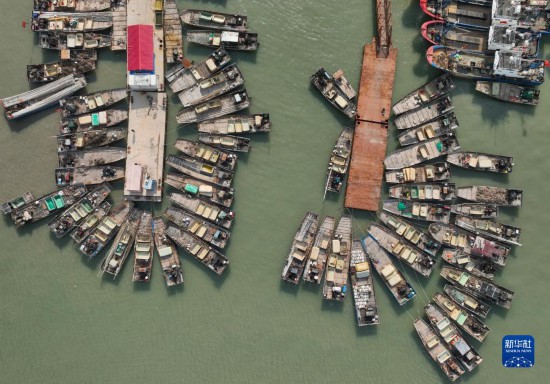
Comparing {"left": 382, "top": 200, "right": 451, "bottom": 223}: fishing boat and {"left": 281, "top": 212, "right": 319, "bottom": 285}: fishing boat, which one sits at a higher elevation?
{"left": 382, "top": 200, "right": 451, "bottom": 223}: fishing boat

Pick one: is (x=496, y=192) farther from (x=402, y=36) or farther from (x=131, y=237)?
(x=131, y=237)

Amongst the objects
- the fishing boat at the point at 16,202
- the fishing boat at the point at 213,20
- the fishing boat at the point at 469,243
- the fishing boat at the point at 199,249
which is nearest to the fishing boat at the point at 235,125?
the fishing boat at the point at 213,20

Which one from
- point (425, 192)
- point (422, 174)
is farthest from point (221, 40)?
point (425, 192)

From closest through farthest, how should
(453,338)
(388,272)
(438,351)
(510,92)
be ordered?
(453,338)
(388,272)
(438,351)
(510,92)

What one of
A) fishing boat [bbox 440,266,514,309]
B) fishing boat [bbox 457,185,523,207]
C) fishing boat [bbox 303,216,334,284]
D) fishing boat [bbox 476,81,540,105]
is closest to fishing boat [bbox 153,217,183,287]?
fishing boat [bbox 303,216,334,284]

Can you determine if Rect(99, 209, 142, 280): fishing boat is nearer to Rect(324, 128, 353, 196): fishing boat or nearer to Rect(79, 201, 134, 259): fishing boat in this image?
Rect(79, 201, 134, 259): fishing boat

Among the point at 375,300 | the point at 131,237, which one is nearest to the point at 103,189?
the point at 131,237

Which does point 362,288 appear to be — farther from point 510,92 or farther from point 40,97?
point 40,97
